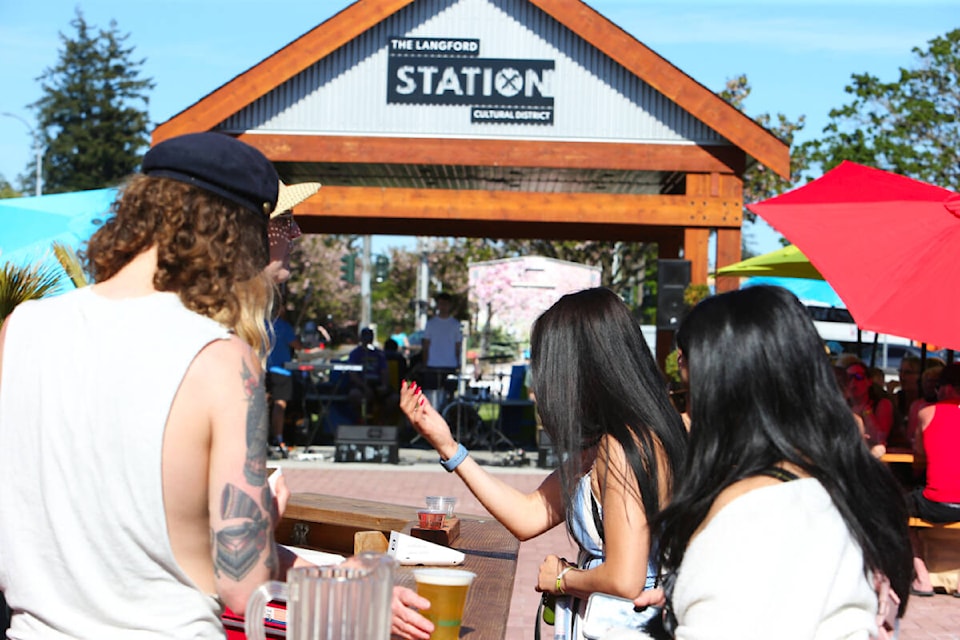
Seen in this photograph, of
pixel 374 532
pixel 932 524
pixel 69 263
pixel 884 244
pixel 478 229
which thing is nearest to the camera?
pixel 374 532

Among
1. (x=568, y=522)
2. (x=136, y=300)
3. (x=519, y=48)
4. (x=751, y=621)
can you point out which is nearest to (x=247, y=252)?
(x=136, y=300)

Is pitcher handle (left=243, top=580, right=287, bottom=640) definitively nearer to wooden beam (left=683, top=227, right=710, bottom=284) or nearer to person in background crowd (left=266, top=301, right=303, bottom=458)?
person in background crowd (left=266, top=301, right=303, bottom=458)

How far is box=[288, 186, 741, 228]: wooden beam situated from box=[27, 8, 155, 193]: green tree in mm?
58289

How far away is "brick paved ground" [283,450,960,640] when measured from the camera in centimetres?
682

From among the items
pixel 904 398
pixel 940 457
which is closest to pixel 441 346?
pixel 904 398

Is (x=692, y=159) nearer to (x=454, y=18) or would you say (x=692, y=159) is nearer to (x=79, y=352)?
(x=454, y=18)

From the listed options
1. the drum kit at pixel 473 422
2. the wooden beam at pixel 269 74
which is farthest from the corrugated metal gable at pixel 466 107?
the drum kit at pixel 473 422

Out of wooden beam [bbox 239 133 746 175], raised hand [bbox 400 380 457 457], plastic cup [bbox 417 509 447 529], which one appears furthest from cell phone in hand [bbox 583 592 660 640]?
wooden beam [bbox 239 133 746 175]

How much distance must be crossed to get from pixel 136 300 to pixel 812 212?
605 centimetres

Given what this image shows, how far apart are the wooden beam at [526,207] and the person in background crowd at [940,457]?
21.1 ft

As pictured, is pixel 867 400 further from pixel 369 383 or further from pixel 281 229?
pixel 369 383

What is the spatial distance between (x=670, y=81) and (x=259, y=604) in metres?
13.1

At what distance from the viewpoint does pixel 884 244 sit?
6.49 m

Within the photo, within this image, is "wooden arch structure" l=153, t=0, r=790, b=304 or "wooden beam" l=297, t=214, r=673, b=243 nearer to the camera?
"wooden arch structure" l=153, t=0, r=790, b=304
